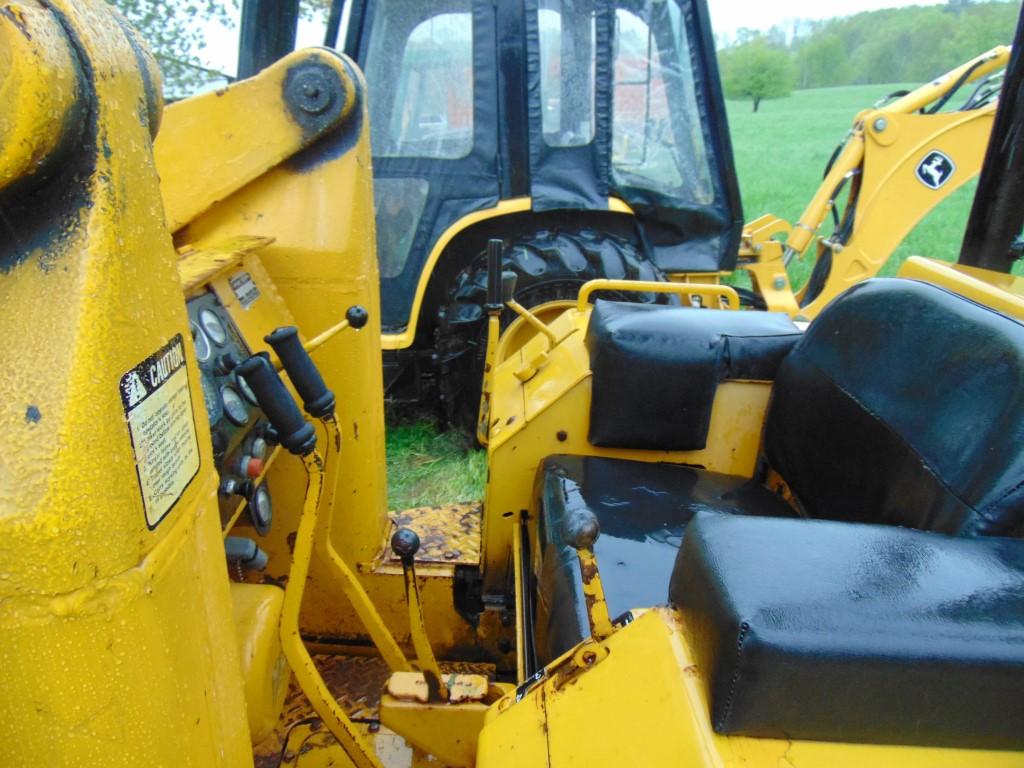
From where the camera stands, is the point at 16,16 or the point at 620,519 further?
the point at 620,519

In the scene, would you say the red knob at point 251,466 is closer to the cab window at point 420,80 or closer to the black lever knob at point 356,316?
the black lever knob at point 356,316

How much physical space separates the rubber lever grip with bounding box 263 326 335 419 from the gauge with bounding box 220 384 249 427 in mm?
161

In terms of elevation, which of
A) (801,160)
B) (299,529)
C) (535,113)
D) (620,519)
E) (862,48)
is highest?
(862,48)

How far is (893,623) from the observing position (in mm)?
767

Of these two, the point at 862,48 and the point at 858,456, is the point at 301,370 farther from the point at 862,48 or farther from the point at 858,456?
the point at 862,48

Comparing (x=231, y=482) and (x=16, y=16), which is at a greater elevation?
(x=16, y=16)

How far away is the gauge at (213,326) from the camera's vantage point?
1.19 metres

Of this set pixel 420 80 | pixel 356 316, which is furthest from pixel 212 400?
pixel 420 80

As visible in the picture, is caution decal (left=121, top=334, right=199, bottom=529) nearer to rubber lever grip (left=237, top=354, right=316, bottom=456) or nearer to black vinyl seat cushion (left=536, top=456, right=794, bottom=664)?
rubber lever grip (left=237, top=354, right=316, bottom=456)

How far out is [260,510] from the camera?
4.05 feet

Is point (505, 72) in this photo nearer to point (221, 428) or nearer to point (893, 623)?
point (221, 428)

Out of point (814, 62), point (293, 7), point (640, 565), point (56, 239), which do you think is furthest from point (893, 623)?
point (814, 62)

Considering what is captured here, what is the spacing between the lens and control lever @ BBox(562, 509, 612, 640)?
0.90m

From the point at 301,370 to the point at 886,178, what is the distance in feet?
12.9
